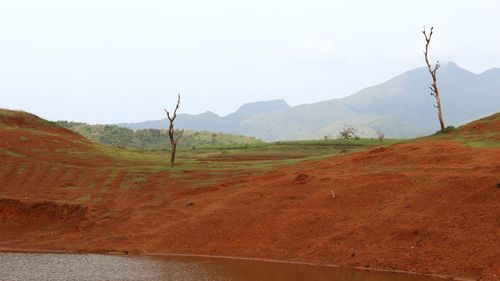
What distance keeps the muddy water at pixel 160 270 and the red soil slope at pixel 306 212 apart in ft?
6.57

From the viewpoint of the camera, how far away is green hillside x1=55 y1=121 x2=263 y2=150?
146000 mm

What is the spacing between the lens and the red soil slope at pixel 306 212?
29.0m

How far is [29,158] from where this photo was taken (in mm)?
57594

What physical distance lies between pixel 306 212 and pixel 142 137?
407 feet

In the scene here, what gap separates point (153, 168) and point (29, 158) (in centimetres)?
1393

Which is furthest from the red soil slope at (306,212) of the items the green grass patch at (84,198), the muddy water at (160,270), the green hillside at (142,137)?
the green hillside at (142,137)

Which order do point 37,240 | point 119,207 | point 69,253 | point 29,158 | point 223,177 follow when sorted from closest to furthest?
point 69,253 → point 37,240 → point 119,207 → point 223,177 → point 29,158

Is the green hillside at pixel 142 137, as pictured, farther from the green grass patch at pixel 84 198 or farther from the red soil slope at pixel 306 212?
the green grass patch at pixel 84 198

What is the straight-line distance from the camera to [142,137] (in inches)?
6093

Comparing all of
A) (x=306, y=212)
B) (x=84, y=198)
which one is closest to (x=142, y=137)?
(x=84, y=198)

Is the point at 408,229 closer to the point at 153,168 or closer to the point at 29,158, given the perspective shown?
the point at 153,168

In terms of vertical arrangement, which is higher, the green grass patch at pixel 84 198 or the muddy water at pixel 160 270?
the green grass patch at pixel 84 198

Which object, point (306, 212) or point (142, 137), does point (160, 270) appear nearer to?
point (306, 212)

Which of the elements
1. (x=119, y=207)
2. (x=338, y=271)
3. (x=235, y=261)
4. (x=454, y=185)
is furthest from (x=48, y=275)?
(x=454, y=185)
